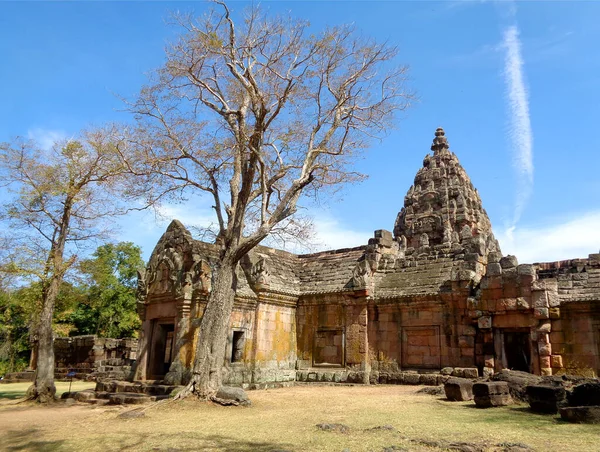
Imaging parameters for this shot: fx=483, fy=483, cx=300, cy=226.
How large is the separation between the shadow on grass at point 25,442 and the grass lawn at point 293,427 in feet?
0.05

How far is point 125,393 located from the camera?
12.7 metres

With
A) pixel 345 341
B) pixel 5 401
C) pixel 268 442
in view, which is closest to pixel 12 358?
pixel 5 401

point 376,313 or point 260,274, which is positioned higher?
point 260,274

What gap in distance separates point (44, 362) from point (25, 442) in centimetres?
595

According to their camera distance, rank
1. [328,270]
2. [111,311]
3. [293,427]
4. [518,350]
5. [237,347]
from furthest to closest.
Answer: [111,311] → [328,270] → [237,347] → [518,350] → [293,427]

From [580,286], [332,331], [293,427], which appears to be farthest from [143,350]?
[580,286]

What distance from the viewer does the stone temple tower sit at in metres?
28.1

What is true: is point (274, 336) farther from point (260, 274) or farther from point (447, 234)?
point (447, 234)

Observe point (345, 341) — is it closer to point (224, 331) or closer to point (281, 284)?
point (281, 284)

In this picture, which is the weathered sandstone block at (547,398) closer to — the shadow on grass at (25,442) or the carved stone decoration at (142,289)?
the shadow on grass at (25,442)

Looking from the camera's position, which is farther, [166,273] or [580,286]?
[166,273]

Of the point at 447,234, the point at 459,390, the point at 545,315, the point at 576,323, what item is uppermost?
the point at 447,234

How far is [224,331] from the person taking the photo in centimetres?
1148

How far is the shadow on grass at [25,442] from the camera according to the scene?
6.88 m
